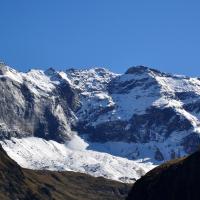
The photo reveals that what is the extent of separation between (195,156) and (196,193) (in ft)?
25.7

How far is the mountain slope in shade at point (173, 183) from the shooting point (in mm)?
113625

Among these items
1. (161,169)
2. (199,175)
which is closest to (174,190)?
(199,175)

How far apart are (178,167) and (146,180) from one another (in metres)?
6.65

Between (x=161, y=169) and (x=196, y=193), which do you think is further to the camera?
(x=161, y=169)

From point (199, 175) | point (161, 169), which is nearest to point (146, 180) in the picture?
point (161, 169)

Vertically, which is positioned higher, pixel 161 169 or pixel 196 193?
pixel 161 169

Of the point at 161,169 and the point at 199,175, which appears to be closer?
the point at 199,175

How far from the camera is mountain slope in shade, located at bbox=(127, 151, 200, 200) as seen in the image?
114m

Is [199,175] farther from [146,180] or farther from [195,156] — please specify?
[146,180]

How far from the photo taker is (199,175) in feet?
375

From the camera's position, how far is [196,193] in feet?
366

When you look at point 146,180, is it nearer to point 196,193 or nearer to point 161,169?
point 161,169

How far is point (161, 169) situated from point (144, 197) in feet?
22.8

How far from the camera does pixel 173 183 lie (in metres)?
117
